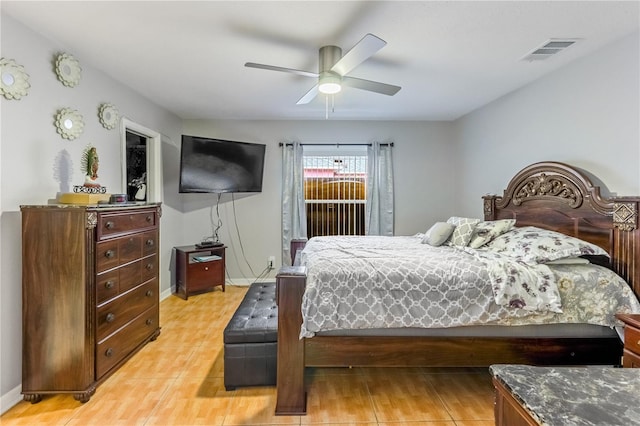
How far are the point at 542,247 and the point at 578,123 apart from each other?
121cm

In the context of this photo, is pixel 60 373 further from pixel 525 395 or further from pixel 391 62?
pixel 391 62

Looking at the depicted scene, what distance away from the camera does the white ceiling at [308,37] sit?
1.91 metres

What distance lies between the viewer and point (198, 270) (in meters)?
4.10

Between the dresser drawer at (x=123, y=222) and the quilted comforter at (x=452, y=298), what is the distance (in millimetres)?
1450

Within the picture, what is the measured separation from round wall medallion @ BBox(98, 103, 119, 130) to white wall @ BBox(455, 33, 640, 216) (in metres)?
4.10

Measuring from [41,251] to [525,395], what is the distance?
2608 mm

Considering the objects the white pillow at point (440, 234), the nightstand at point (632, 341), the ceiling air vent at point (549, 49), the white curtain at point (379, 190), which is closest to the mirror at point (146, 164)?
the white curtain at point (379, 190)

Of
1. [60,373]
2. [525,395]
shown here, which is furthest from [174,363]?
[525,395]

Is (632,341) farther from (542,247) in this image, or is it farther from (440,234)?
(440,234)

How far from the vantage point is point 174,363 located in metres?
2.49

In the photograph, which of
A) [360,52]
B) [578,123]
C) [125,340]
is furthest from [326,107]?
[125,340]

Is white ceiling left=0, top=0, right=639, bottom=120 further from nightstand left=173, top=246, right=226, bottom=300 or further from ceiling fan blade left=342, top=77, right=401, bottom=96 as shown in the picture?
nightstand left=173, top=246, right=226, bottom=300

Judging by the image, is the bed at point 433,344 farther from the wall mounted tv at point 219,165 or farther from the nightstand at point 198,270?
the wall mounted tv at point 219,165

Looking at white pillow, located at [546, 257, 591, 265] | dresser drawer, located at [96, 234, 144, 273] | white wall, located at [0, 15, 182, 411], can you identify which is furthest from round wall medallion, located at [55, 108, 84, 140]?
white pillow, located at [546, 257, 591, 265]
